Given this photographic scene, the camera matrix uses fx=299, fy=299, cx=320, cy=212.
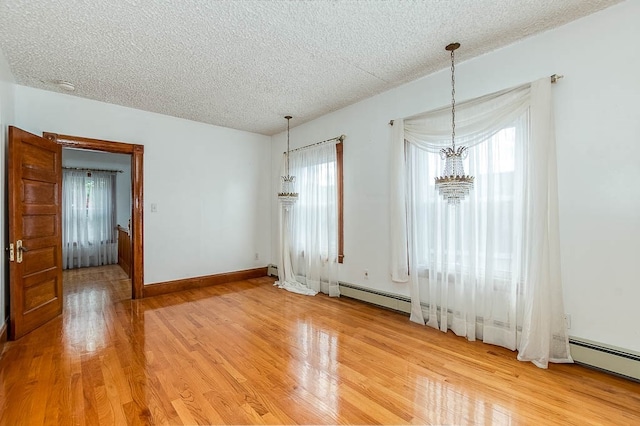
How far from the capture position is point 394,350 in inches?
108

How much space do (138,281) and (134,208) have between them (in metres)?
1.08

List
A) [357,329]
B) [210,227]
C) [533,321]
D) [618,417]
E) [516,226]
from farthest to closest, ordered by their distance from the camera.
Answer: [210,227]
[357,329]
[516,226]
[533,321]
[618,417]

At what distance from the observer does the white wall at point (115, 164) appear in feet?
21.6

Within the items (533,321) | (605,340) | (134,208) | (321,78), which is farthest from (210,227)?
(605,340)

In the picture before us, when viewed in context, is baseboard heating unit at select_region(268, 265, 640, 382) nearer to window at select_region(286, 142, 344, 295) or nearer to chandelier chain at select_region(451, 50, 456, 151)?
chandelier chain at select_region(451, 50, 456, 151)

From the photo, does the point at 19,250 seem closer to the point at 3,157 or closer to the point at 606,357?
the point at 3,157

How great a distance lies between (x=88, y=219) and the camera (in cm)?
705

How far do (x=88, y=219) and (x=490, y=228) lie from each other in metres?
8.22

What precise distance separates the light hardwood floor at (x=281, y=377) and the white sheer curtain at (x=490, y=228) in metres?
0.26

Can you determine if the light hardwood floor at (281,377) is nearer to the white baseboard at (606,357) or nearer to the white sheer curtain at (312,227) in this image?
the white baseboard at (606,357)

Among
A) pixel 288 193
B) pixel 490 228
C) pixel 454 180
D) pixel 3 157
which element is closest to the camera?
pixel 454 180

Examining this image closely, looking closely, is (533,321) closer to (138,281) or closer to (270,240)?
(270,240)

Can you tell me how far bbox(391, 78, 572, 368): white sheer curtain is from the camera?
252 cm

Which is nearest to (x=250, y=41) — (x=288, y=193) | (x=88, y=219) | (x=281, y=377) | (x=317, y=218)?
(x=288, y=193)
